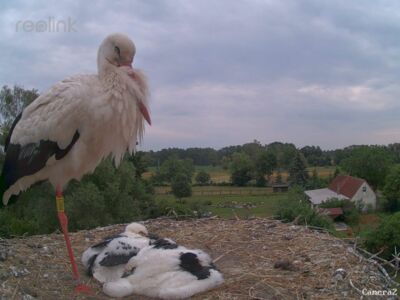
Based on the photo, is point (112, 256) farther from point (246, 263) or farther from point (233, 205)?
point (233, 205)

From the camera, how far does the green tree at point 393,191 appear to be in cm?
3638

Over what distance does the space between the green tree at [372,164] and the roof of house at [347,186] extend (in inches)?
174

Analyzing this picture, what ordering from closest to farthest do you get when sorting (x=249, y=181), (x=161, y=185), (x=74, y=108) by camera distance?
(x=74, y=108) < (x=161, y=185) < (x=249, y=181)

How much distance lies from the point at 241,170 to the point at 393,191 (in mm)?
14756

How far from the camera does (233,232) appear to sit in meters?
6.02

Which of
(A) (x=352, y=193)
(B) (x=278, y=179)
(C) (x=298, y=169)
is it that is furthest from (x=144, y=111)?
(B) (x=278, y=179)

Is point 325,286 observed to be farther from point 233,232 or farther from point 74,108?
point 74,108

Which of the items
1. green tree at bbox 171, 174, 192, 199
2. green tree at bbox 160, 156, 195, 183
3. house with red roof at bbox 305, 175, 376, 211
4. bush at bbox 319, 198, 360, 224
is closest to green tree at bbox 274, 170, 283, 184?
house with red roof at bbox 305, 175, 376, 211

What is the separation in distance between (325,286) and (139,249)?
1805mm

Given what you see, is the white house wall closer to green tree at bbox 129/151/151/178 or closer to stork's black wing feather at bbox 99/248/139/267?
green tree at bbox 129/151/151/178

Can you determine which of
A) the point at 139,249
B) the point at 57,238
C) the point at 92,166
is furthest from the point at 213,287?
the point at 57,238

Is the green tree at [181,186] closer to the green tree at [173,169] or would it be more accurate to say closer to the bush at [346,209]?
the green tree at [173,169]

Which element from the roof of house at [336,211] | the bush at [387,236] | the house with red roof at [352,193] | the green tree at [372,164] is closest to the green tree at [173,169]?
the house with red roof at [352,193]

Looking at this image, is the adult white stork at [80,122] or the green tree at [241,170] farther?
the green tree at [241,170]
